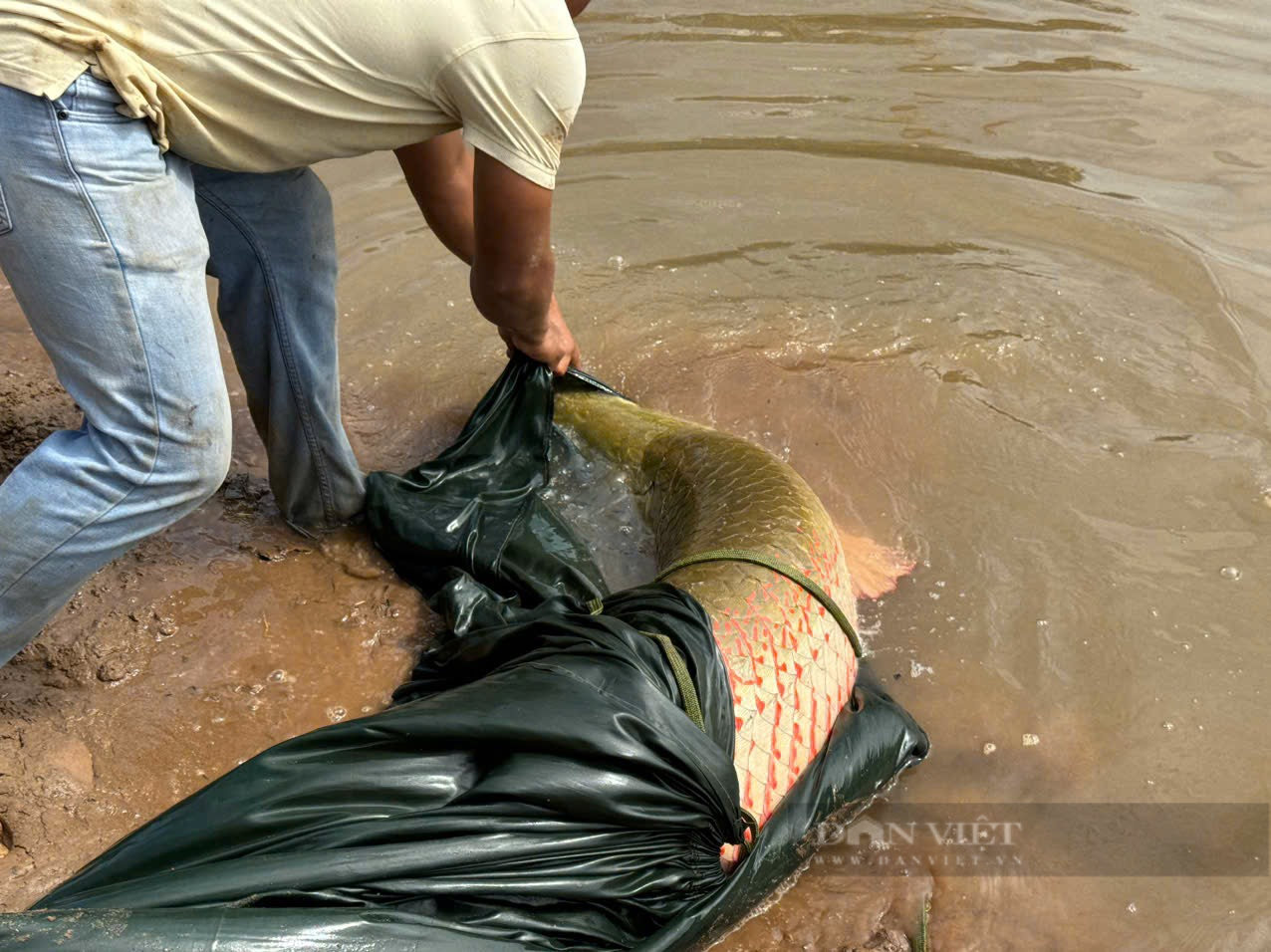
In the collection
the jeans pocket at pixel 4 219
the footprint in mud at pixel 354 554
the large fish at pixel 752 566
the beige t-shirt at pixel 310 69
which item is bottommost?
the footprint in mud at pixel 354 554

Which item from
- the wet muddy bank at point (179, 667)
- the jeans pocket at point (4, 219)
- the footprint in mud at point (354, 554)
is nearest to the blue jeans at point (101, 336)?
the jeans pocket at point (4, 219)

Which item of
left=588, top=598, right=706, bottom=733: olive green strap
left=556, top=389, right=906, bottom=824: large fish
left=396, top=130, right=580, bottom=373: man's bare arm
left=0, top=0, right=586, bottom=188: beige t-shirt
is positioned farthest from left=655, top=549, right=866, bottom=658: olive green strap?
left=0, top=0, right=586, bottom=188: beige t-shirt

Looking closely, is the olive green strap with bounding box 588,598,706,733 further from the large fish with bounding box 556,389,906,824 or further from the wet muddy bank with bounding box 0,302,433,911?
the wet muddy bank with bounding box 0,302,433,911

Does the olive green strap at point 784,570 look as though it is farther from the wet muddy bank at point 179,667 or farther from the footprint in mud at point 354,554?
the footprint in mud at point 354,554

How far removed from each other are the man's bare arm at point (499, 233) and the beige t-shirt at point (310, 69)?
111 mm

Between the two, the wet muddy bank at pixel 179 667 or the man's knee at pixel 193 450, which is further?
the wet muddy bank at pixel 179 667

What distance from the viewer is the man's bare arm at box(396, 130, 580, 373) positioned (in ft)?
8.30

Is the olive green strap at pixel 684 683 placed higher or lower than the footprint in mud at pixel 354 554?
higher

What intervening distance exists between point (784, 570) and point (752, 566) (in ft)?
0.27

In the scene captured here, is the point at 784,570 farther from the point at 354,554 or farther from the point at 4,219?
the point at 4,219

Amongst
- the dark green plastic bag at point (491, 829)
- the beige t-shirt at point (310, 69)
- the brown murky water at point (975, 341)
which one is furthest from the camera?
the brown murky water at point (975, 341)

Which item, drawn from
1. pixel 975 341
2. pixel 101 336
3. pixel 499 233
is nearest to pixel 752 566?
pixel 499 233

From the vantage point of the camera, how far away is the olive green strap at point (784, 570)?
2773 millimetres

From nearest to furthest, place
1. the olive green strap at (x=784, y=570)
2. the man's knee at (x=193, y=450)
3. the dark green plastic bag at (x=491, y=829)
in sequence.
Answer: the dark green plastic bag at (x=491, y=829) → the man's knee at (x=193, y=450) → the olive green strap at (x=784, y=570)
